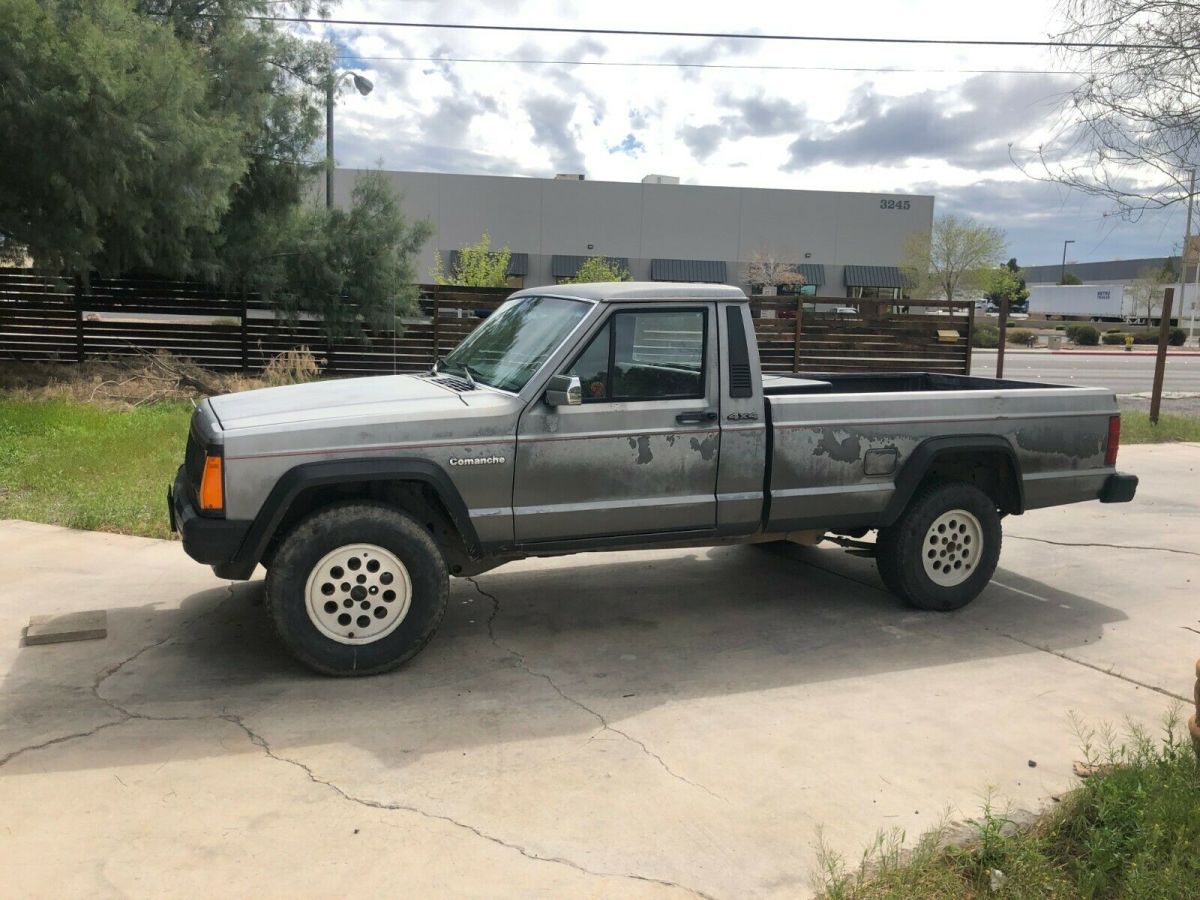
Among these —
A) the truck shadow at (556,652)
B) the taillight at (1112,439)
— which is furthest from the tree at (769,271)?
the truck shadow at (556,652)

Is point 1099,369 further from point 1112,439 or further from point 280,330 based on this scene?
point 1112,439

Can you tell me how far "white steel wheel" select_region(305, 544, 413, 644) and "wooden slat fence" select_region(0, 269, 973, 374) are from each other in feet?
40.1

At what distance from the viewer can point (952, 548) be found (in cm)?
626

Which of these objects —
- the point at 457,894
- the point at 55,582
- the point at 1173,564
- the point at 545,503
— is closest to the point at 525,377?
the point at 545,503

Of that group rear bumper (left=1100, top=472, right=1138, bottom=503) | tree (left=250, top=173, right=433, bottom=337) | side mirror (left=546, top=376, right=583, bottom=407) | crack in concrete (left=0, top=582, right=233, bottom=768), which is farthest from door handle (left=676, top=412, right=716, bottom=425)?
tree (left=250, top=173, right=433, bottom=337)

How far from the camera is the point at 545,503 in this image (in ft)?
17.1

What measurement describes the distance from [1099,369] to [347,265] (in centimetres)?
2401

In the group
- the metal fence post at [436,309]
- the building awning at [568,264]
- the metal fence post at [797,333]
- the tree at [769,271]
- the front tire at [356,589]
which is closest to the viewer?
the front tire at [356,589]

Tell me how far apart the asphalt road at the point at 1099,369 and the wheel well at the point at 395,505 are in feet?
69.6

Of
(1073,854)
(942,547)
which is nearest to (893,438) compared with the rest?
(942,547)

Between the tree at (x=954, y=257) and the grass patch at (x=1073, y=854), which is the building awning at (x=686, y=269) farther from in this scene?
the grass patch at (x=1073, y=854)

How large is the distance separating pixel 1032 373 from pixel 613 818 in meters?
→ 28.2

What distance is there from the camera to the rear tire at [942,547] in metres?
6.10

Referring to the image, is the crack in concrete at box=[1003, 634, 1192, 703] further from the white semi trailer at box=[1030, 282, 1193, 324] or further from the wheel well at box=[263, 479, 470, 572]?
the white semi trailer at box=[1030, 282, 1193, 324]
